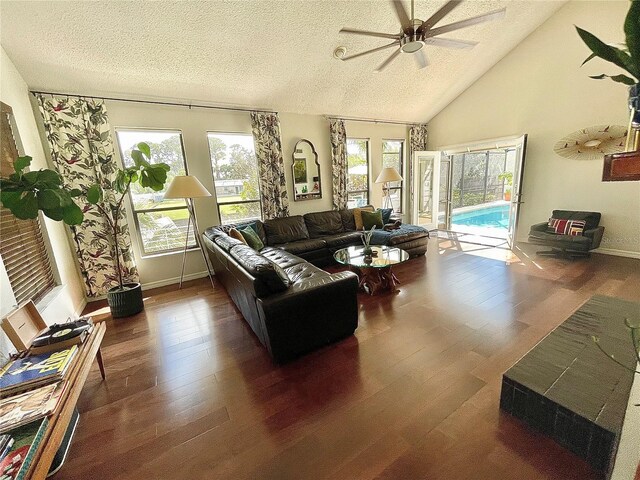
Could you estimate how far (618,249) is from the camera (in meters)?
4.29

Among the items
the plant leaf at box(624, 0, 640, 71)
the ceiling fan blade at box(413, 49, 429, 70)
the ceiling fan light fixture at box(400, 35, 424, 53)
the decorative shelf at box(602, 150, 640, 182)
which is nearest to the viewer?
the plant leaf at box(624, 0, 640, 71)

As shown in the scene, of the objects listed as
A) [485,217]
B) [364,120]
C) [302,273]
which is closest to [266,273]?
[302,273]

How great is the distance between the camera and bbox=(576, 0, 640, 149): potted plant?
63 cm

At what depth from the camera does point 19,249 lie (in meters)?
2.32

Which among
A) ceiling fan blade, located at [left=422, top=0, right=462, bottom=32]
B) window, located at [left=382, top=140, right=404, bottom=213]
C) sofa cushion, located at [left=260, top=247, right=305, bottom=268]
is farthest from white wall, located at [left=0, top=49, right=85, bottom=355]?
window, located at [left=382, top=140, right=404, bottom=213]

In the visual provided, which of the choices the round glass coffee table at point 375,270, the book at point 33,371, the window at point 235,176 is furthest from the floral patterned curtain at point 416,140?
the book at point 33,371

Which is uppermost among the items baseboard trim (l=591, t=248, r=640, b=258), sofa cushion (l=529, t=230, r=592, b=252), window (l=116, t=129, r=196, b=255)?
window (l=116, t=129, r=196, b=255)

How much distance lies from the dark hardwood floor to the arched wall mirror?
280cm

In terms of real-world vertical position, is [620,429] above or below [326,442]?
above

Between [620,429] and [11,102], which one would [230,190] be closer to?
[11,102]

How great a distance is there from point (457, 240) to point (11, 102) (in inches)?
273

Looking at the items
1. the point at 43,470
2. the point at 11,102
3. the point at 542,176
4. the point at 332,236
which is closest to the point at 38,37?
the point at 11,102

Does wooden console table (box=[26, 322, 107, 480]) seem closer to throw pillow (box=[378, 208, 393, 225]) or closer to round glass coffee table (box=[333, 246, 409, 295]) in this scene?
round glass coffee table (box=[333, 246, 409, 295])

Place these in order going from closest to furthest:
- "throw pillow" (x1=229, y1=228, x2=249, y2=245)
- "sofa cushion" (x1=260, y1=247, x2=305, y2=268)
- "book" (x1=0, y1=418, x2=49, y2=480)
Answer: "book" (x1=0, y1=418, x2=49, y2=480), "sofa cushion" (x1=260, y1=247, x2=305, y2=268), "throw pillow" (x1=229, y1=228, x2=249, y2=245)
